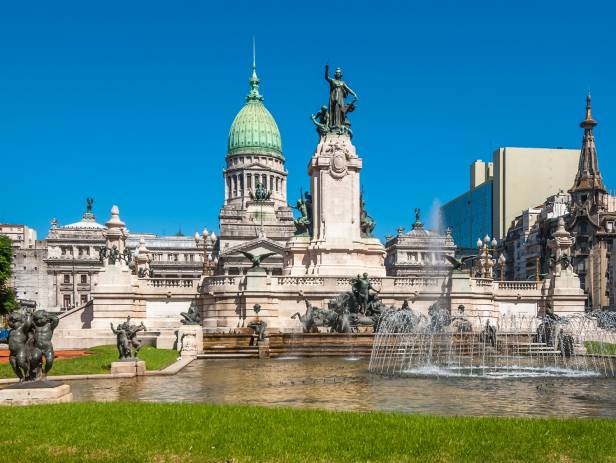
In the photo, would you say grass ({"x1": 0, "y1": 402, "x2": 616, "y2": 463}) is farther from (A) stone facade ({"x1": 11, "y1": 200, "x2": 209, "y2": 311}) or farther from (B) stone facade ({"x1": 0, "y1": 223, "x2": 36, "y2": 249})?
(B) stone facade ({"x1": 0, "y1": 223, "x2": 36, "y2": 249})

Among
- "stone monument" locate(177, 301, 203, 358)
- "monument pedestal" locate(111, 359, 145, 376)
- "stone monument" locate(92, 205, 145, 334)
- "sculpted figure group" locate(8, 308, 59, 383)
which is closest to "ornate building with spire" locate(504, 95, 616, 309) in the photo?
"stone monument" locate(92, 205, 145, 334)

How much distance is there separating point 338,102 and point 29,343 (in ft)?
127

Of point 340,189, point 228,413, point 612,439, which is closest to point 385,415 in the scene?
point 228,413

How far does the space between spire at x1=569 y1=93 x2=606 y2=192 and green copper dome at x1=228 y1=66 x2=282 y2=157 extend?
6340 centimetres

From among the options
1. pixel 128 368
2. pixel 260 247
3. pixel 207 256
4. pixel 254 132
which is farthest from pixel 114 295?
pixel 254 132

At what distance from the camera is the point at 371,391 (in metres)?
18.9

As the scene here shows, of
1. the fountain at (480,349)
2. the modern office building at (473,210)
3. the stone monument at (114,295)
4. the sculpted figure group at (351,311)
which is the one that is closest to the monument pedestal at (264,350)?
the fountain at (480,349)

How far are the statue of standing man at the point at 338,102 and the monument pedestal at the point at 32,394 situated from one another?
38663 millimetres

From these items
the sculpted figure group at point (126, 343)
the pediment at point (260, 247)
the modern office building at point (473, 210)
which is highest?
the modern office building at point (473, 210)

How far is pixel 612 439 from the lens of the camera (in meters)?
10.9

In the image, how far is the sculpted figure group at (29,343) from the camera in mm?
15938

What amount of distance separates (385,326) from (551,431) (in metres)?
26.5

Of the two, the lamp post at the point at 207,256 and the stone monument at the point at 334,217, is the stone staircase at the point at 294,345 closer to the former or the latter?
the stone monument at the point at 334,217

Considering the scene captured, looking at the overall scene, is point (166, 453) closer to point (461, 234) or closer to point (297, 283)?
point (297, 283)
